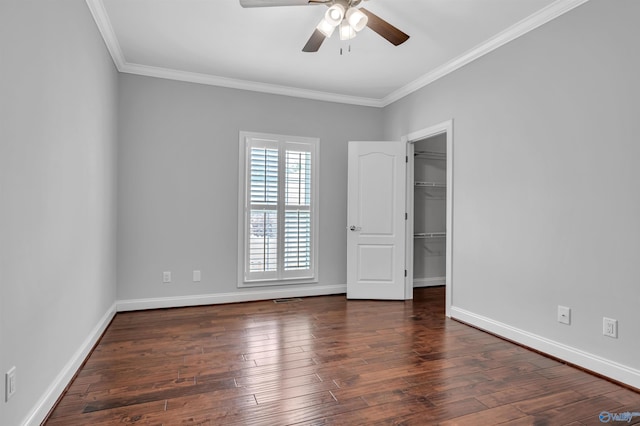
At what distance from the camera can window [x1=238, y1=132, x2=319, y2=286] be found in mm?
4559

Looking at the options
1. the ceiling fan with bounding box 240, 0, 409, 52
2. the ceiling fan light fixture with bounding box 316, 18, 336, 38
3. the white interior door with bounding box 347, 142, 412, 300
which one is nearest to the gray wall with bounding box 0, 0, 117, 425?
the ceiling fan with bounding box 240, 0, 409, 52

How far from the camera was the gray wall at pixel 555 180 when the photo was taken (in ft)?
8.03

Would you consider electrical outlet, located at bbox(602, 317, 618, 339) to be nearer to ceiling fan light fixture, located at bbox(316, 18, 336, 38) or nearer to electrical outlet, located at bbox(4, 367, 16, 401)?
ceiling fan light fixture, located at bbox(316, 18, 336, 38)

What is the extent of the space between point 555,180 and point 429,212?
2891mm

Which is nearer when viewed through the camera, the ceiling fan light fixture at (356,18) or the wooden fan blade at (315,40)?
the ceiling fan light fixture at (356,18)

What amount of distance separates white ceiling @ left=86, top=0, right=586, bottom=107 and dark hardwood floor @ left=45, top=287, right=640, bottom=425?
107 inches

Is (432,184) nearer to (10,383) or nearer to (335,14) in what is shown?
(335,14)

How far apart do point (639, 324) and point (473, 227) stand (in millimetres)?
1546

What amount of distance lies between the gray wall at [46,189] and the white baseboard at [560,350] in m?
3.41

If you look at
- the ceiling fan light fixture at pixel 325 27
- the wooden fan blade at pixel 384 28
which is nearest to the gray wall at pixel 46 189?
the ceiling fan light fixture at pixel 325 27

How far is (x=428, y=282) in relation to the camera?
573 cm

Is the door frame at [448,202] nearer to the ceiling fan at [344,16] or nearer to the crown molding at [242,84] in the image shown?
the crown molding at [242,84]

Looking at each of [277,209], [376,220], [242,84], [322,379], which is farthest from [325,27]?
[376,220]

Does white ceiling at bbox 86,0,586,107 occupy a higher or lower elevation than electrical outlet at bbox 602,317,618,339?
higher
